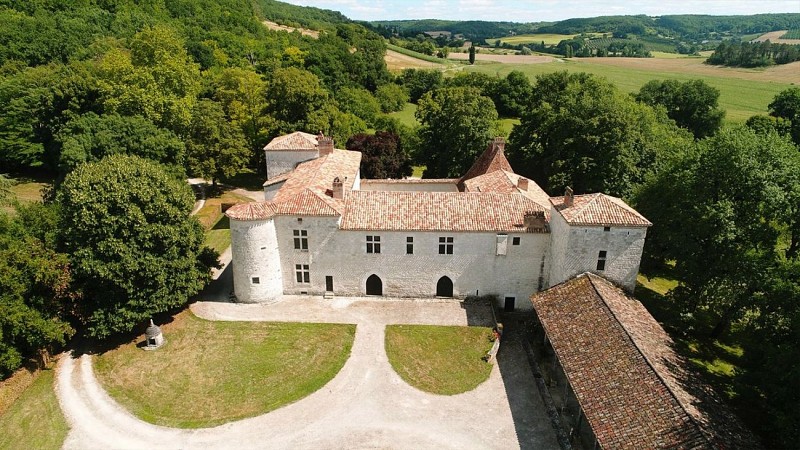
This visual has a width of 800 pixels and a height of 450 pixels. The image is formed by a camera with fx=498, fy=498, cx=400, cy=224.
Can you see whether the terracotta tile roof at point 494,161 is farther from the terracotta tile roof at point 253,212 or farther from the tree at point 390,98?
the tree at point 390,98

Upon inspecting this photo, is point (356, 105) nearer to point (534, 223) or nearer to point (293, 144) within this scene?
point (293, 144)

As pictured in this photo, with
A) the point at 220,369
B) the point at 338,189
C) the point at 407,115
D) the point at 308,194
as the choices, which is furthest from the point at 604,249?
the point at 407,115

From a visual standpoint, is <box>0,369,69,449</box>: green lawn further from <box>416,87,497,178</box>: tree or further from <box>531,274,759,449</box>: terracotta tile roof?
<box>416,87,497,178</box>: tree

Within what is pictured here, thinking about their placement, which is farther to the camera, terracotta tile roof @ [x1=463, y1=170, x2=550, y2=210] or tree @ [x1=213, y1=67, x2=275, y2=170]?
tree @ [x1=213, y1=67, x2=275, y2=170]

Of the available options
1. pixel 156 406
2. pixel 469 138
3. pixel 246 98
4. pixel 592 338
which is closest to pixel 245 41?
pixel 246 98

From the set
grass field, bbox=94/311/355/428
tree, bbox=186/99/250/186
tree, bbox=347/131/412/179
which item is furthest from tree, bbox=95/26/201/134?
grass field, bbox=94/311/355/428

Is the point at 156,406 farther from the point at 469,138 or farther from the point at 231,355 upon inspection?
the point at 469,138
